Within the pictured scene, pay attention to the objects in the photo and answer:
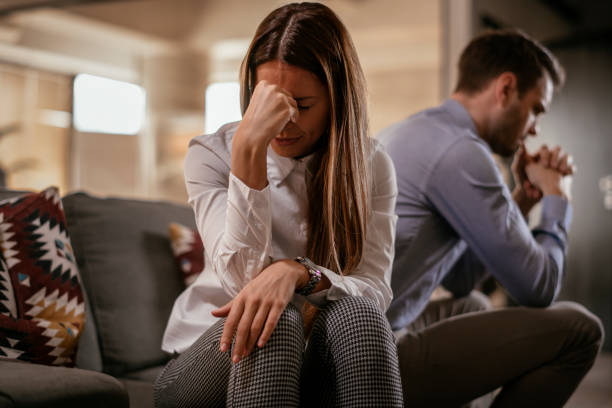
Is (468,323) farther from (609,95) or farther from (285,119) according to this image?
(609,95)

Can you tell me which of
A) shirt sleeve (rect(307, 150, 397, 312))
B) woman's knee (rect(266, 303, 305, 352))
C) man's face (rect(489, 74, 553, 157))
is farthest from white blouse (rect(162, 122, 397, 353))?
man's face (rect(489, 74, 553, 157))

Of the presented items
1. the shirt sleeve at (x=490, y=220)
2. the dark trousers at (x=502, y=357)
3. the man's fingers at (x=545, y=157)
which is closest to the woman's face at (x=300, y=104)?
the shirt sleeve at (x=490, y=220)

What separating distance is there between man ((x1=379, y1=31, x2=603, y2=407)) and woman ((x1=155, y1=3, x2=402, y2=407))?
0.25 m

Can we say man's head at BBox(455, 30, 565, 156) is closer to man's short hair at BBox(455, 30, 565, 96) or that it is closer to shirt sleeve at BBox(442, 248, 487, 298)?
man's short hair at BBox(455, 30, 565, 96)

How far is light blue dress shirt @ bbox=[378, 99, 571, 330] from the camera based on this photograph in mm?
1399

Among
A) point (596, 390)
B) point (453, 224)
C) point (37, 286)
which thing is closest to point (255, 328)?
point (37, 286)

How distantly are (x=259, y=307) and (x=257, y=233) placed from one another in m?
0.14

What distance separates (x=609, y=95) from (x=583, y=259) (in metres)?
1.04

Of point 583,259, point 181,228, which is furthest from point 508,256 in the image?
point 583,259

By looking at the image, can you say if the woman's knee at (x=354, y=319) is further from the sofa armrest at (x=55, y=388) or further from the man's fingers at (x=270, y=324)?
the sofa armrest at (x=55, y=388)

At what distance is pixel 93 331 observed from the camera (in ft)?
4.66

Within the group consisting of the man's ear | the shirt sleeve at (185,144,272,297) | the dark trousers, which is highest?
the man's ear

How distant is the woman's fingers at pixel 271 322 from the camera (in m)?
0.87

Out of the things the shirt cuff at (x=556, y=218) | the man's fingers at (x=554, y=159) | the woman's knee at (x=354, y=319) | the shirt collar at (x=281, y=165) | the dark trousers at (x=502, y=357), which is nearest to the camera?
the woman's knee at (x=354, y=319)
